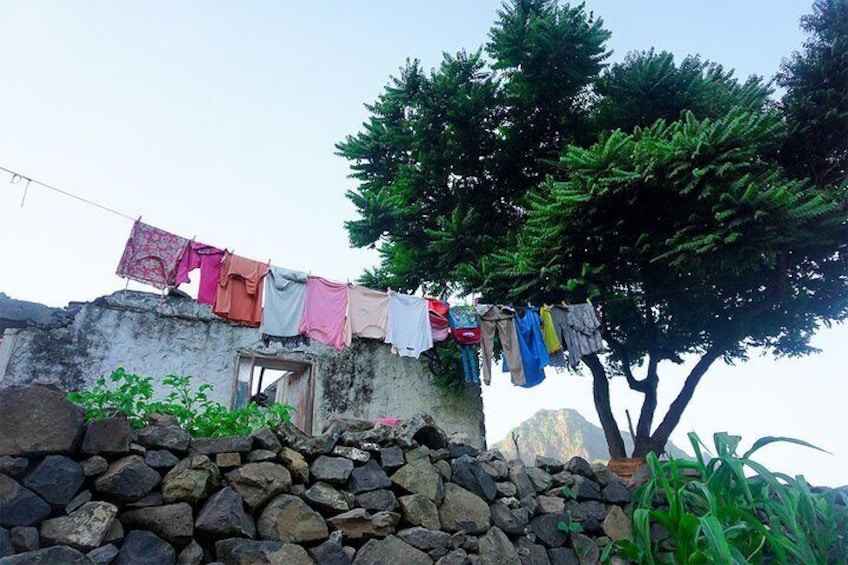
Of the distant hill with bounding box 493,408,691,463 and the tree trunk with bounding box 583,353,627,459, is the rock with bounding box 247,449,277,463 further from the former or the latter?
the distant hill with bounding box 493,408,691,463

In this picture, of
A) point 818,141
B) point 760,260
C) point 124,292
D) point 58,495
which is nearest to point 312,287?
point 58,495

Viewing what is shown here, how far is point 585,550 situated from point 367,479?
224 cm

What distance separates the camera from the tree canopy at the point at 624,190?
606cm

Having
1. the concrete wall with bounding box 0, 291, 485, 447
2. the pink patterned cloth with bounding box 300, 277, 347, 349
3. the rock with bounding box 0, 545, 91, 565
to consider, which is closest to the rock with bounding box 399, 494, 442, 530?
the pink patterned cloth with bounding box 300, 277, 347, 349

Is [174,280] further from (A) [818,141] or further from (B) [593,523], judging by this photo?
(A) [818,141]

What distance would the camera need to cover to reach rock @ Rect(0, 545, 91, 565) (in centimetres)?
290

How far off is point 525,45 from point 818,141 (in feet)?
13.8

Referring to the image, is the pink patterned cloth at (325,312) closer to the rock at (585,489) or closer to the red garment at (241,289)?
the red garment at (241,289)

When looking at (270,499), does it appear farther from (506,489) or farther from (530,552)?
(530,552)

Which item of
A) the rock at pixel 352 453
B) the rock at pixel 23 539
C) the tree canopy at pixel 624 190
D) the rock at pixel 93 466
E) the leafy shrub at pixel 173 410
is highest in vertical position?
the tree canopy at pixel 624 190

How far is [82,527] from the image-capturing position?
10.5ft

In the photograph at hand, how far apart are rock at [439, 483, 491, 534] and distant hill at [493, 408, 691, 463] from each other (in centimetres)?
2783

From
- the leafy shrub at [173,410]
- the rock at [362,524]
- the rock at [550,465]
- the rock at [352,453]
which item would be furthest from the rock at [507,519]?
the leafy shrub at [173,410]

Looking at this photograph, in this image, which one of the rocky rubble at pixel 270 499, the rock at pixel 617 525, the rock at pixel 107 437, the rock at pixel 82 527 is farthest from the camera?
the rock at pixel 617 525
